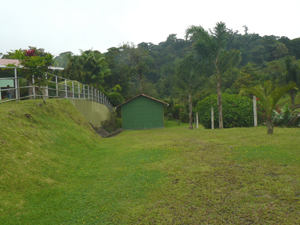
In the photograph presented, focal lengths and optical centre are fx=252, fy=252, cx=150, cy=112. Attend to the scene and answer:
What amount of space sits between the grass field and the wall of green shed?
22.3 meters

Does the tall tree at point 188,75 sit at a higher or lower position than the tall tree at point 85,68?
lower

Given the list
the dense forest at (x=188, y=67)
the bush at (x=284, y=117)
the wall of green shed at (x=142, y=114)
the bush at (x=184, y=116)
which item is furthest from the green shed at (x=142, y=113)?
the bush at (x=284, y=117)

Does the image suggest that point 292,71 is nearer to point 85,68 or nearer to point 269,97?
point 85,68

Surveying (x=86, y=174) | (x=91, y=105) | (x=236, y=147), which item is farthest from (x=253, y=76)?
(x=86, y=174)

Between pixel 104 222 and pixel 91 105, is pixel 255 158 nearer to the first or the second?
pixel 104 222

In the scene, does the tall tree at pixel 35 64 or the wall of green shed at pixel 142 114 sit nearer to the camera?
the tall tree at pixel 35 64

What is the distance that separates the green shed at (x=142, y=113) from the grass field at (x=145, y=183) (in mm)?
22291

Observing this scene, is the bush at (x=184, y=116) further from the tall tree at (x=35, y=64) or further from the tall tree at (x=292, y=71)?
the tall tree at (x=35, y=64)

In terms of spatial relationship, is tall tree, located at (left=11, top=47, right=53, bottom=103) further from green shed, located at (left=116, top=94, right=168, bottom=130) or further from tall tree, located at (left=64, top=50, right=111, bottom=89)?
tall tree, located at (left=64, top=50, right=111, bottom=89)

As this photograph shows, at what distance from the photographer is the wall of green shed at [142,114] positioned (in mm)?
30969

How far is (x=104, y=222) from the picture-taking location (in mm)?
4031

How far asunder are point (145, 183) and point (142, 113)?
Answer: 83.9 feet

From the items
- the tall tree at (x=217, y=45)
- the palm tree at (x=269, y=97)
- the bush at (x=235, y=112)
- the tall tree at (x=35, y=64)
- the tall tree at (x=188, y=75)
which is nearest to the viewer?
the palm tree at (x=269, y=97)

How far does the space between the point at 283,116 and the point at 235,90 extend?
32.2 meters
